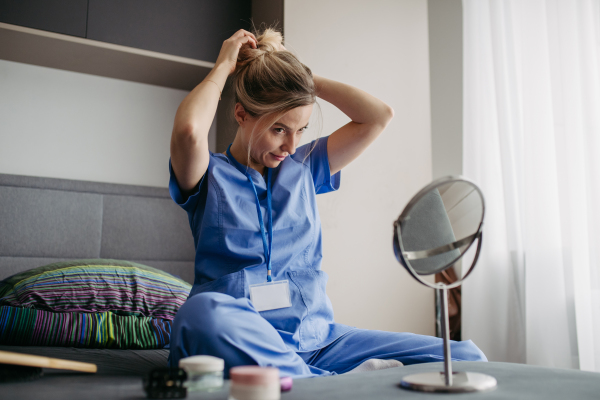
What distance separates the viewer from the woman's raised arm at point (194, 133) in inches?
45.9

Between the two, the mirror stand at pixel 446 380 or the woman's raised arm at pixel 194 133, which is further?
the woman's raised arm at pixel 194 133

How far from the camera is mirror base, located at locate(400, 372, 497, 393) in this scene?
70 centimetres

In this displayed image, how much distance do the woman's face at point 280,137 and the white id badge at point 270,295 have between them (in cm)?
34

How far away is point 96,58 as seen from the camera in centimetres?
222

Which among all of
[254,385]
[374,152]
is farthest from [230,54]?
[374,152]

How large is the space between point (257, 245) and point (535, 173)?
56.3 inches

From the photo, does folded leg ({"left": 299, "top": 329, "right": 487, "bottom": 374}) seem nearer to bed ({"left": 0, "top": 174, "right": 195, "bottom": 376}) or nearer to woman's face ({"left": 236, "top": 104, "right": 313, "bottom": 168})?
woman's face ({"left": 236, "top": 104, "right": 313, "bottom": 168})

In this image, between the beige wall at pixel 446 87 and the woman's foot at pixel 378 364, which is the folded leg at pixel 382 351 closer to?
the woman's foot at pixel 378 364

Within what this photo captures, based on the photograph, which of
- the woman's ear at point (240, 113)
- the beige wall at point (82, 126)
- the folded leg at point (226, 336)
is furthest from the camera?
the beige wall at point (82, 126)

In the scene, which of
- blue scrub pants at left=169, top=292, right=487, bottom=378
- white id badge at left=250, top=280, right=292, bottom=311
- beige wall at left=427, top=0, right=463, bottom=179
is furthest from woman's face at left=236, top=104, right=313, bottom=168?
beige wall at left=427, top=0, right=463, bottom=179

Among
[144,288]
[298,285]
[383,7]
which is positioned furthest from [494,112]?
[144,288]

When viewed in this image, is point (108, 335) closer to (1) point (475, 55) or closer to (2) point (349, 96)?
(2) point (349, 96)

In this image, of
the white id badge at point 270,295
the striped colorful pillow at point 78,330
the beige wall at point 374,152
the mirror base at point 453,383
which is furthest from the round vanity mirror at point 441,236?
the beige wall at point 374,152

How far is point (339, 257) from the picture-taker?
2.30 metres
